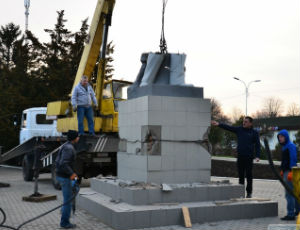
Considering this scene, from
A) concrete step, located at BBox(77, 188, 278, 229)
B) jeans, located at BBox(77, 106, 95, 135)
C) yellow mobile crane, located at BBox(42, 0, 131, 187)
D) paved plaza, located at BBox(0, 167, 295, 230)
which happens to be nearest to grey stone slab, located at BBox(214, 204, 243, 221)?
concrete step, located at BBox(77, 188, 278, 229)

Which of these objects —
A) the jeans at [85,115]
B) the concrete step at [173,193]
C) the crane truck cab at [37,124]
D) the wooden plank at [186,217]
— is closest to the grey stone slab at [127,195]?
the concrete step at [173,193]

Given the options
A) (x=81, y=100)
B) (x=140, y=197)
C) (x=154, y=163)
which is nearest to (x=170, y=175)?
(x=154, y=163)

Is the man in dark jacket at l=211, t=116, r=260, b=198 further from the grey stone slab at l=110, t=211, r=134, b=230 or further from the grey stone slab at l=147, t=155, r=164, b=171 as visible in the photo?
the grey stone slab at l=110, t=211, r=134, b=230

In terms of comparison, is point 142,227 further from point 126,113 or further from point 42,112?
point 42,112

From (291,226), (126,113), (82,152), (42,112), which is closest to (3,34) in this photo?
(42,112)

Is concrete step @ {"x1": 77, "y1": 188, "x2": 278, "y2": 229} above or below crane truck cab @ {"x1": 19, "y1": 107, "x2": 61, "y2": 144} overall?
below

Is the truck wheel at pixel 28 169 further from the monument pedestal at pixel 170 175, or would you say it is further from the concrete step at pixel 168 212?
the concrete step at pixel 168 212

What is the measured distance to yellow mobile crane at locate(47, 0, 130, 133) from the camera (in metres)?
11.9

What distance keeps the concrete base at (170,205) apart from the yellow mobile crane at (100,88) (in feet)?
13.7

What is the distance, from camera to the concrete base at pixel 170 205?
6586 millimetres

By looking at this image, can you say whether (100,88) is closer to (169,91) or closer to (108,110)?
(108,110)

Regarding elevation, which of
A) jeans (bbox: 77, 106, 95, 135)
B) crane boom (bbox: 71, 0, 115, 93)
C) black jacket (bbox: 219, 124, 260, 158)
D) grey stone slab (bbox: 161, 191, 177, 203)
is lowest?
grey stone slab (bbox: 161, 191, 177, 203)

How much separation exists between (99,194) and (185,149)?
2.04 meters

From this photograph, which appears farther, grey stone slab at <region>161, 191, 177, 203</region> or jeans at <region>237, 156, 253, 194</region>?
jeans at <region>237, 156, 253, 194</region>
